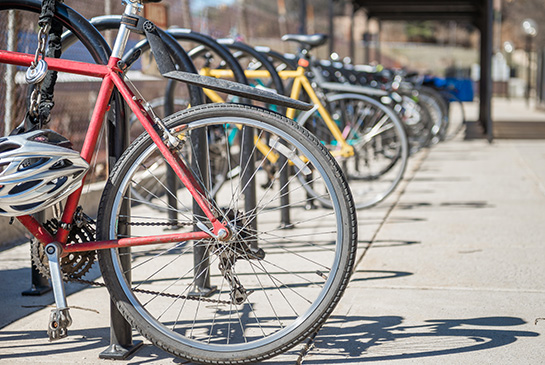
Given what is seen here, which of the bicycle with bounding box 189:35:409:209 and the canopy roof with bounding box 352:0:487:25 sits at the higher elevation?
the canopy roof with bounding box 352:0:487:25

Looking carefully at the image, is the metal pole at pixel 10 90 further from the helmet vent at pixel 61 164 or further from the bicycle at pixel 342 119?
the helmet vent at pixel 61 164

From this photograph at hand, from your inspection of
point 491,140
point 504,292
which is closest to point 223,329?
point 504,292

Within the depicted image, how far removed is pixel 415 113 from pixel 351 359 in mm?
7955

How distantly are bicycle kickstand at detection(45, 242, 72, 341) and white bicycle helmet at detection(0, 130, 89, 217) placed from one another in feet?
0.58

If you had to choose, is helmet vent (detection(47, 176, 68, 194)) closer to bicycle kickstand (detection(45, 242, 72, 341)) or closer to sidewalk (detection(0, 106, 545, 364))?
bicycle kickstand (detection(45, 242, 72, 341))

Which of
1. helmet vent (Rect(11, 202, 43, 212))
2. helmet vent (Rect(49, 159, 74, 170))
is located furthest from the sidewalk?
helmet vent (Rect(49, 159, 74, 170))

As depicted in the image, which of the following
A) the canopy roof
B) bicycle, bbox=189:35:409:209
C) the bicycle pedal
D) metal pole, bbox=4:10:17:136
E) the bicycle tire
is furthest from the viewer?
the canopy roof

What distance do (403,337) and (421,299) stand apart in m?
0.58

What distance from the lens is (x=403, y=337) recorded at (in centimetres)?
314

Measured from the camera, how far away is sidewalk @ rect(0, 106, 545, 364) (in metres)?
2.99

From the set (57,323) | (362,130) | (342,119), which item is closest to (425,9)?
(362,130)

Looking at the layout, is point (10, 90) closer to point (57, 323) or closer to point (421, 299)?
point (57, 323)

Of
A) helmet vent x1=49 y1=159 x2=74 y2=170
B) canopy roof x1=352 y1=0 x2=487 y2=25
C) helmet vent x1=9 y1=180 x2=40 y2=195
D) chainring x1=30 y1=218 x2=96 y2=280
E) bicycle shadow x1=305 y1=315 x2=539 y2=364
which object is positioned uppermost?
canopy roof x1=352 y1=0 x2=487 y2=25

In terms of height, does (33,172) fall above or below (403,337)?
above
